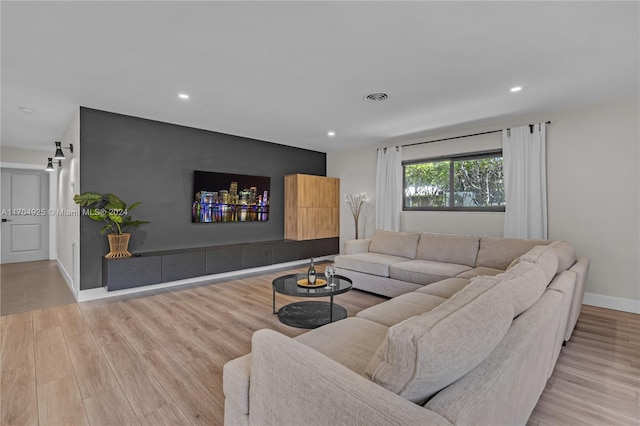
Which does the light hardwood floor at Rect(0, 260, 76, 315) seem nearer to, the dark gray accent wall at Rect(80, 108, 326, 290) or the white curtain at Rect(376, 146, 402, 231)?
the dark gray accent wall at Rect(80, 108, 326, 290)

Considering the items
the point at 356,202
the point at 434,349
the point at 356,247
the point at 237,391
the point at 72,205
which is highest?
the point at 356,202

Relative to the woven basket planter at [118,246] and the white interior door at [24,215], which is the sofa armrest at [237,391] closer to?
the woven basket planter at [118,246]

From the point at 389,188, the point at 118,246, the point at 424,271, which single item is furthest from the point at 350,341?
the point at 389,188

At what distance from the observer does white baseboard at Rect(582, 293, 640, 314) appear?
3.55m

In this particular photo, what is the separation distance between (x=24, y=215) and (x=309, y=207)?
6.08m

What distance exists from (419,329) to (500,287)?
1.97ft

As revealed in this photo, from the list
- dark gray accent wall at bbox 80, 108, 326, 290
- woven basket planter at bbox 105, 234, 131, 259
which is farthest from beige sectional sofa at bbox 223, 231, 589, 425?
dark gray accent wall at bbox 80, 108, 326, 290

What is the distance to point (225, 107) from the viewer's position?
3928mm

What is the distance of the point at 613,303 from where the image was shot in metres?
3.67

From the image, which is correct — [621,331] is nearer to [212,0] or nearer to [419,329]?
[419,329]

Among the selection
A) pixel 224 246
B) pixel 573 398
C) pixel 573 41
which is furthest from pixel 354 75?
pixel 224 246

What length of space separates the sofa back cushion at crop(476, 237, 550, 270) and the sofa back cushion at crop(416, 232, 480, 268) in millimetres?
A: 98

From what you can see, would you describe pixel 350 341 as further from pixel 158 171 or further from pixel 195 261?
pixel 158 171

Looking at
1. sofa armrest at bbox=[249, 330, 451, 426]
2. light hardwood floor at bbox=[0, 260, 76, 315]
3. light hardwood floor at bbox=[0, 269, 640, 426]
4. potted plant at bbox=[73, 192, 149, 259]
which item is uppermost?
potted plant at bbox=[73, 192, 149, 259]
